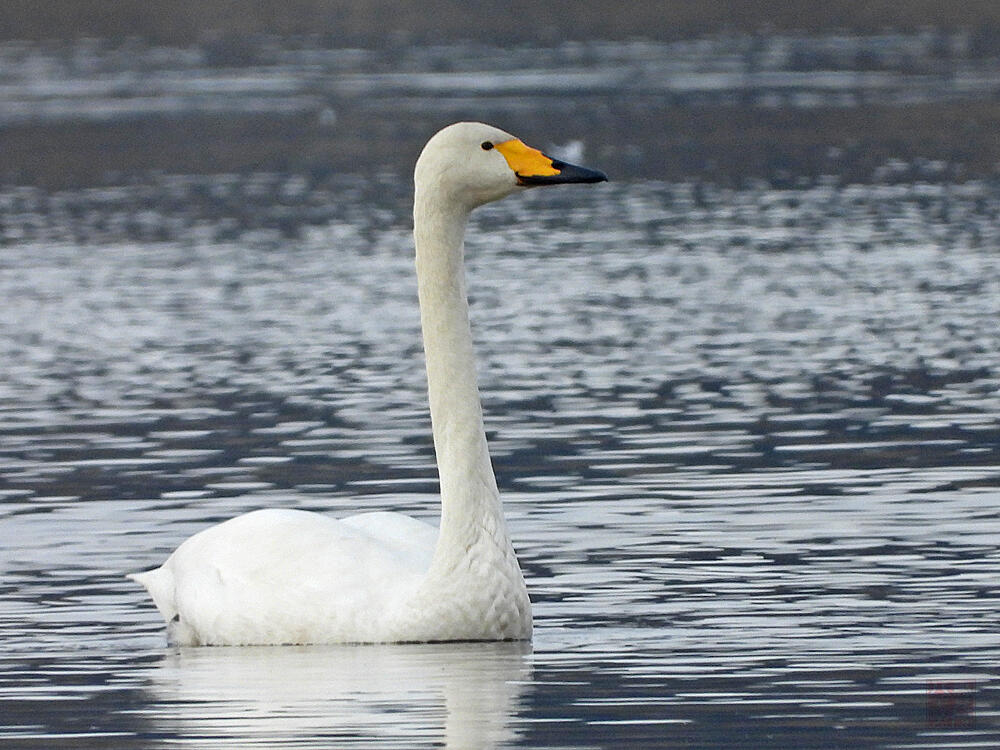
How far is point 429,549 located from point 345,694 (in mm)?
1535

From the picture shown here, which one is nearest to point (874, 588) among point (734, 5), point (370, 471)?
point (370, 471)

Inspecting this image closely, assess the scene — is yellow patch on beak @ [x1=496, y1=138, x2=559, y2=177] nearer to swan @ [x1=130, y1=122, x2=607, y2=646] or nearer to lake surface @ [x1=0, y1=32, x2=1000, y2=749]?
swan @ [x1=130, y1=122, x2=607, y2=646]

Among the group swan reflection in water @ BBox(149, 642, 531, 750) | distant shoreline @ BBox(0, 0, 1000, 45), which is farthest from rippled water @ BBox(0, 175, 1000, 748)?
distant shoreline @ BBox(0, 0, 1000, 45)

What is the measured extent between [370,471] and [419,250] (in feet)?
13.8

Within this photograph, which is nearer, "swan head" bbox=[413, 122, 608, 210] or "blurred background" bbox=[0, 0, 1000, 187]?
"swan head" bbox=[413, 122, 608, 210]

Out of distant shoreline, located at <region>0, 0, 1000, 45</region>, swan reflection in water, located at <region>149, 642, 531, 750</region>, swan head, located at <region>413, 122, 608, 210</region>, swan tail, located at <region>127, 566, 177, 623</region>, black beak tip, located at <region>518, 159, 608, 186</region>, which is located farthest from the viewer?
distant shoreline, located at <region>0, 0, 1000, 45</region>

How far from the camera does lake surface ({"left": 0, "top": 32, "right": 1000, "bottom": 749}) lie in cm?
964

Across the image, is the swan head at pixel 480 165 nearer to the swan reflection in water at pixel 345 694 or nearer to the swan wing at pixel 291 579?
the swan wing at pixel 291 579

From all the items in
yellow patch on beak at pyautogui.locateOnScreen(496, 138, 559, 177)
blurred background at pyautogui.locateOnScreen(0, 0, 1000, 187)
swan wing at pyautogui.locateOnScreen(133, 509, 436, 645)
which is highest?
blurred background at pyautogui.locateOnScreen(0, 0, 1000, 187)

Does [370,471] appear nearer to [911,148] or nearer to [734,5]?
[911,148]

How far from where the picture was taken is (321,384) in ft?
62.4

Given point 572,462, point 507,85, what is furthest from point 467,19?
point 572,462

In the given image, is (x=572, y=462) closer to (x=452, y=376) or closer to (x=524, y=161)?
(x=452, y=376)

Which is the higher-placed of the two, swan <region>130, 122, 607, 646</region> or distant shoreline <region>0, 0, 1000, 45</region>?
distant shoreline <region>0, 0, 1000, 45</region>
